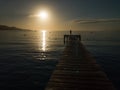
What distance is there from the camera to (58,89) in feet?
32.5

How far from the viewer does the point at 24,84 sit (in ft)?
57.6

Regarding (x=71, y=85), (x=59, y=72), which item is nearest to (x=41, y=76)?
(x=59, y=72)

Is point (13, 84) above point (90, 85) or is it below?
below

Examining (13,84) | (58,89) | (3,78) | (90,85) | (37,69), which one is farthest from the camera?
(37,69)

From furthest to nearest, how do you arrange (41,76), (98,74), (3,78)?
(41,76) < (3,78) < (98,74)

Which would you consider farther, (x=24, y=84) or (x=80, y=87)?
(x=24, y=84)

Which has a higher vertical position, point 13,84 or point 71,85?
point 71,85

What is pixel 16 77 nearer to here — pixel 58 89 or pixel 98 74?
pixel 98 74

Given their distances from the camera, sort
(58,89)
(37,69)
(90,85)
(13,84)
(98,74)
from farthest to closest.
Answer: (37,69) → (13,84) → (98,74) → (90,85) → (58,89)

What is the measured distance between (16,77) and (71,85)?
10.5 m

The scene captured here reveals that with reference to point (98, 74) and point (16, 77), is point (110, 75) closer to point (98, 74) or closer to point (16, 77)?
point (98, 74)

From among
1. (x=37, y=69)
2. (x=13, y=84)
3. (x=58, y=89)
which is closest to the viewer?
(x=58, y=89)

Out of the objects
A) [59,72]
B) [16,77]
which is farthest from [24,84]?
[59,72]

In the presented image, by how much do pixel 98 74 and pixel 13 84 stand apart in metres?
8.05
